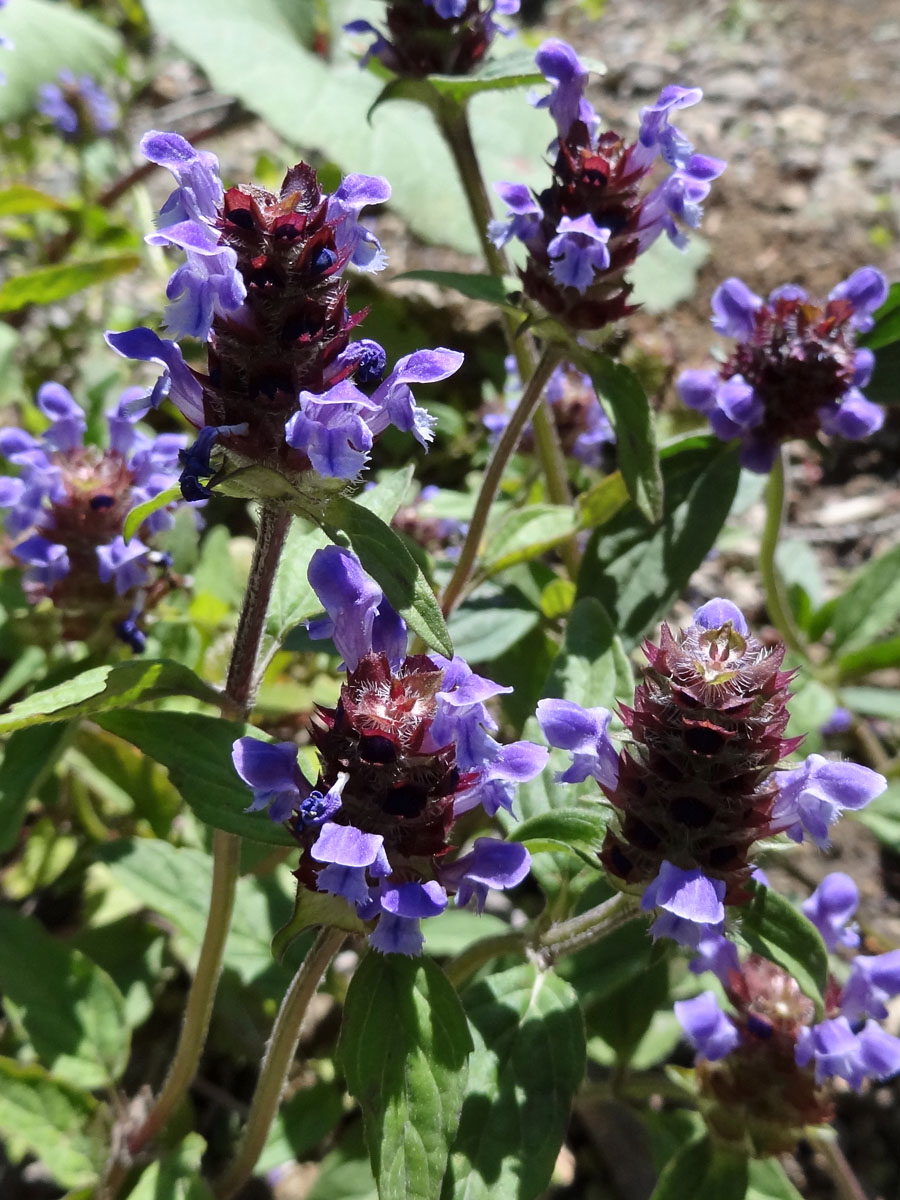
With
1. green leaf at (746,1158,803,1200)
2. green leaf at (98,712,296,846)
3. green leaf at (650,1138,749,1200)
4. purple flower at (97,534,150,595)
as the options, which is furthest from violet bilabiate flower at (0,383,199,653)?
green leaf at (746,1158,803,1200)

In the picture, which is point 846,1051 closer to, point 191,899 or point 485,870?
point 485,870

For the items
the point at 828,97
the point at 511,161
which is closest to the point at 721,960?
the point at 511,161

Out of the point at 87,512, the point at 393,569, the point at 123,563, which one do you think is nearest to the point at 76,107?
the point at 87,512

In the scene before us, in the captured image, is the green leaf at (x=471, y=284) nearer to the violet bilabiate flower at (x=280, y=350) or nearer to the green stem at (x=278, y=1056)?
the violet bilabiate flower at (x=280, y=350)

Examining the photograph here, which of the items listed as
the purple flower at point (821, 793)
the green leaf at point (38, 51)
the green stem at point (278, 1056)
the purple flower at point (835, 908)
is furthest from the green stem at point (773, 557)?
the green leaf at point (38, 51)

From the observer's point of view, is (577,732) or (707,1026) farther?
(707,1026)

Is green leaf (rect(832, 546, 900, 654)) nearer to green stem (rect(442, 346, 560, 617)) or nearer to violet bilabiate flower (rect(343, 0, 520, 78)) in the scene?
green stem (rect(442, 346, 560, 617))
